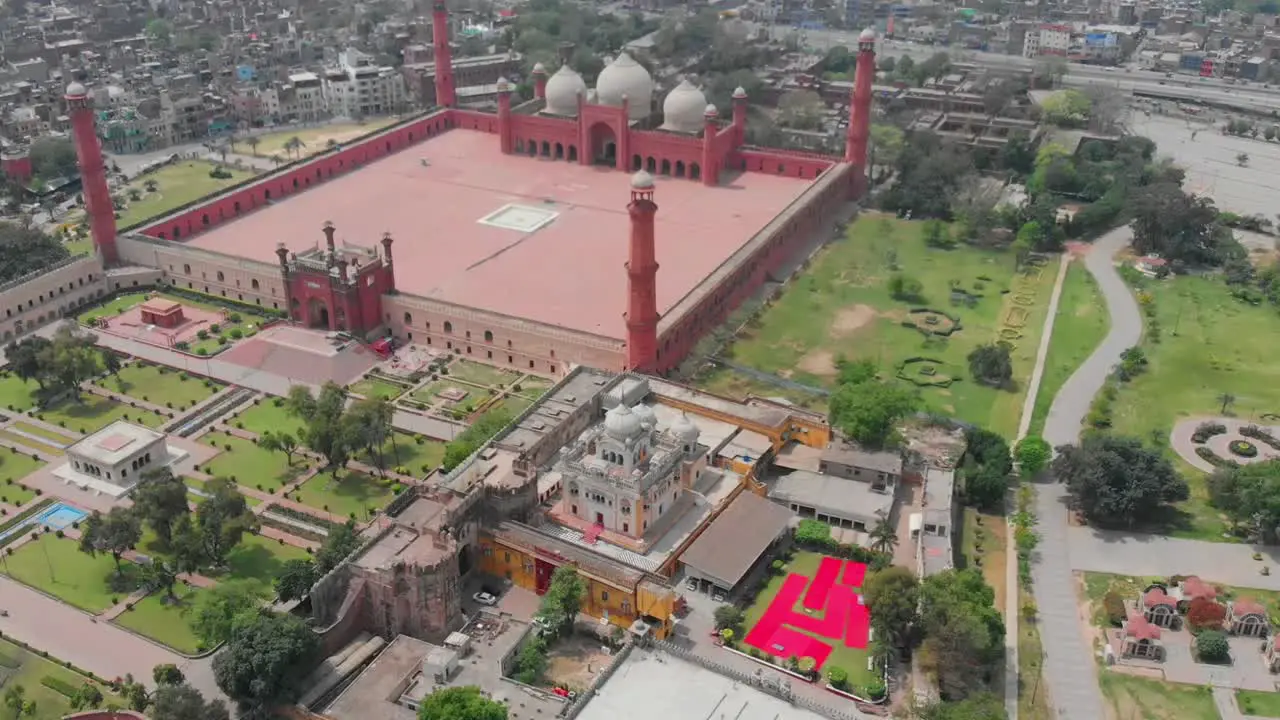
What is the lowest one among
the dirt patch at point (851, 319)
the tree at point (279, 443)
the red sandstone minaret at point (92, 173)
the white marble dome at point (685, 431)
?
the dirt patch at point (851, 319)

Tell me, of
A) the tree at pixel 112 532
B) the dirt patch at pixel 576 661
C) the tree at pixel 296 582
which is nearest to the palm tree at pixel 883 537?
the dirt patch at pixel 576 661

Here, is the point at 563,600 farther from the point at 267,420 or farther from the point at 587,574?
the point at 267,420

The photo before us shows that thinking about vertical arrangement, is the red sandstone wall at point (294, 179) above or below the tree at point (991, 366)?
above

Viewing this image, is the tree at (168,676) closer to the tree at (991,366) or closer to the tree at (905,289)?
the tree at (991,366)

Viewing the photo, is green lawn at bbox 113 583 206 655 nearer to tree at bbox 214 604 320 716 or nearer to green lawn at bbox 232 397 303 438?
tree at bbox 214 604 320 716

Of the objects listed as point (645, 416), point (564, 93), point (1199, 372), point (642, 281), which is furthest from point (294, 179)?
point (1199, 372)
